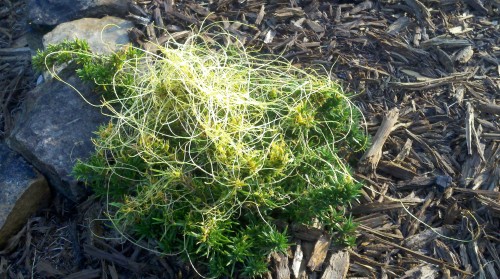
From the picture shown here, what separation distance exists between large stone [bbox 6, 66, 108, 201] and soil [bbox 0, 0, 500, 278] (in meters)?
0.20

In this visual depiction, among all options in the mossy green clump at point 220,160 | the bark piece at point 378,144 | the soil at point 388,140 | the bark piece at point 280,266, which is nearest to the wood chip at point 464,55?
the soil at point 388,140

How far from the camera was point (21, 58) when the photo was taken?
4512 mm

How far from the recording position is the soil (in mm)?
3135

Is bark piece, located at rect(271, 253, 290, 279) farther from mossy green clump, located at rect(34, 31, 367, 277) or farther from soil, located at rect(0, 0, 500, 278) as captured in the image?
mossy green clump, located at rect(34, 31, 367, 277)

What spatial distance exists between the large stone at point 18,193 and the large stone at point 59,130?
0.06 m

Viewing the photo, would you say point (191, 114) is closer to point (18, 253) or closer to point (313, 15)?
point (18, 253)

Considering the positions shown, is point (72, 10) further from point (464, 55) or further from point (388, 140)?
point (464, 55)

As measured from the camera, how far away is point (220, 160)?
9.51ft

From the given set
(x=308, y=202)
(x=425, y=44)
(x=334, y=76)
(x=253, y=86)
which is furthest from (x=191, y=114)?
(x=425, y=44)

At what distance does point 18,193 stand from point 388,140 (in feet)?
7.03

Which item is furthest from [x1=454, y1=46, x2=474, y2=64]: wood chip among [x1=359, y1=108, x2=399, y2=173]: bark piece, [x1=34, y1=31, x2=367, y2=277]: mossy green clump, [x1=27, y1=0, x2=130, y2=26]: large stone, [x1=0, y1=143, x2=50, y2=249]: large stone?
[x1=0, y1=143, x2=50, y2=249]: large stone

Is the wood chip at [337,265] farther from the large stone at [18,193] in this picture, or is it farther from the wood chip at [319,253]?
the large stone at [18,193]

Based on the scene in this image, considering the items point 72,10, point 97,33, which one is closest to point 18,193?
point 97,33

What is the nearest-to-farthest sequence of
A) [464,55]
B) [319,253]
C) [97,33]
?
[319,253] → [464,55] → [97,33]
